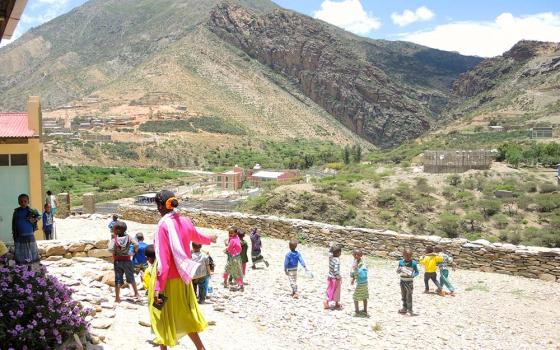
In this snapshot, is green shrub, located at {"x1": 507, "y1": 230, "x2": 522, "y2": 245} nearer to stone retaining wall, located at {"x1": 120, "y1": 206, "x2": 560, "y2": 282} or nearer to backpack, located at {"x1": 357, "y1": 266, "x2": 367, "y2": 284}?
stone retaining wall, located at {"x1": 120, "y1": 206, "x2": 560, "y2": 282}

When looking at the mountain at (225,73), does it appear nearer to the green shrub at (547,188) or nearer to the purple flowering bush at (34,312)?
the green shrub at (547,188)

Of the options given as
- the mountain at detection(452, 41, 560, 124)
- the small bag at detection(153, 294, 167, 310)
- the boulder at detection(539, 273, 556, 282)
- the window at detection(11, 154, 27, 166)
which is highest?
the mountain at detection(452, 41, 560, 124)

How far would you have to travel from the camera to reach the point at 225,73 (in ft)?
380

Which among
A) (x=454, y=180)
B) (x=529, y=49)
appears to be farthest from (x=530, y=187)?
(x=529, y=49)

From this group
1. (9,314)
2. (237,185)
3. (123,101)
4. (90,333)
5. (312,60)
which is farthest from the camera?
(312,60)

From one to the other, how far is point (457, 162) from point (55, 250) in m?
30.6

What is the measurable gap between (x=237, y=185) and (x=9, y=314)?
48.2 m

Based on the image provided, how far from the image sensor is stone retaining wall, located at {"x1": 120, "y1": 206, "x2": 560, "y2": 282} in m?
12.8

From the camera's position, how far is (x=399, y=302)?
34.9 ft

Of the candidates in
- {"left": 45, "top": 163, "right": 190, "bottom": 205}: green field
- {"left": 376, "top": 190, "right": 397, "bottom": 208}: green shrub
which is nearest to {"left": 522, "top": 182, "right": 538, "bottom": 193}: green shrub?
{"left": 376, "top": 190, "right": 397, "bottom": 208}: green shrub

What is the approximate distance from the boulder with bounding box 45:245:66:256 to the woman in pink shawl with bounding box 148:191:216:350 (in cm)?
536

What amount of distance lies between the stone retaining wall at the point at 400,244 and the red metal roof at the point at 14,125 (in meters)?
7.03

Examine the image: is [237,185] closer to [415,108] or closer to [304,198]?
[304,198]

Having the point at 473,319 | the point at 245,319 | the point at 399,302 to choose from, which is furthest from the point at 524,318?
the point at 245,319
